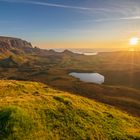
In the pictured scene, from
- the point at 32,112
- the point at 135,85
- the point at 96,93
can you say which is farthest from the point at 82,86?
the point at 32,112

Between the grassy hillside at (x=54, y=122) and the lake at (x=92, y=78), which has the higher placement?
the grassy hillside at (x=54, y=122)

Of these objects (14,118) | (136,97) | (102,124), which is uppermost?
(14,118)

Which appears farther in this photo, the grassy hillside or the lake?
the lake

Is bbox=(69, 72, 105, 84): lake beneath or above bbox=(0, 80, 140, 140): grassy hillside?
beneath

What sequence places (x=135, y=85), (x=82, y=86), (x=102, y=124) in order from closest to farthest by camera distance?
(x=102, y=124), (x=82, y=86), (x=135, y=85)

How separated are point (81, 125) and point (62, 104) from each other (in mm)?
6589

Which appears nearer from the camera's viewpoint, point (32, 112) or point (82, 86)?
point (32, 112)

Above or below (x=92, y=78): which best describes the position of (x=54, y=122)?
above

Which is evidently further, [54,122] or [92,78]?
[92,78]

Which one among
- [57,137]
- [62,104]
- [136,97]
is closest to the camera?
[57,137]

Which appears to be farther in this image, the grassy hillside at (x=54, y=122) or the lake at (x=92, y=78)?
the lake at (x=92, y=78)

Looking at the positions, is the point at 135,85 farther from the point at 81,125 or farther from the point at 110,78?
the point at 81,125

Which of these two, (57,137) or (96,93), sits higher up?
(57,137)

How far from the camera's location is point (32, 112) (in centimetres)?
3425
